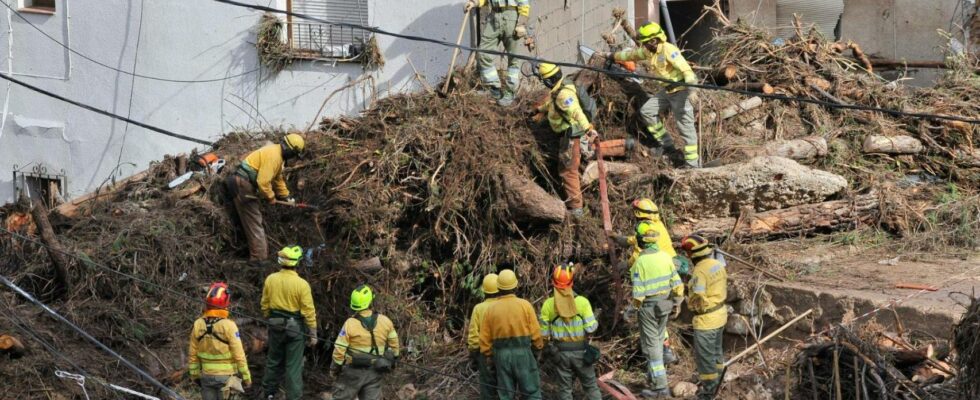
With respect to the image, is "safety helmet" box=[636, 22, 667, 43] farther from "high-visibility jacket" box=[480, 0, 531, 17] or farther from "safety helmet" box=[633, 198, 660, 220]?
"safety helmet" box=[633, 198, 660, 220]

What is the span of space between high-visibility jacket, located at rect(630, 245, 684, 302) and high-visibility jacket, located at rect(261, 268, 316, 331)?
308cm

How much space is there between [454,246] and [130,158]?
221 inches

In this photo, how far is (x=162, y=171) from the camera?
13969 mm

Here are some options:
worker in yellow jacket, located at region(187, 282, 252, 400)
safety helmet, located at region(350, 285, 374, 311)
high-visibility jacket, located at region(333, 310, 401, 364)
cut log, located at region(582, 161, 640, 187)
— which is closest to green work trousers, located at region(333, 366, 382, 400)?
high-visibility jacket, located at region(333, 310, 401, 364)

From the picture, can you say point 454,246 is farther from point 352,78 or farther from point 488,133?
point 352,78

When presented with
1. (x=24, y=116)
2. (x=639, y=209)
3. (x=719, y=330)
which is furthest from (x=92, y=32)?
(x=719, y=330)

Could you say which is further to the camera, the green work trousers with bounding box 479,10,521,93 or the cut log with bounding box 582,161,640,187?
the green work trousers with bounding box 479,10,521,93

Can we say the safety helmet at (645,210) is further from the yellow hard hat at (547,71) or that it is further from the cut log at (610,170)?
the yellow hard hat at (547,71)

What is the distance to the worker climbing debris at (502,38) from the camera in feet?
44.1

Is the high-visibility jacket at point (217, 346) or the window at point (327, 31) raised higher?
the window at point (327, 31)

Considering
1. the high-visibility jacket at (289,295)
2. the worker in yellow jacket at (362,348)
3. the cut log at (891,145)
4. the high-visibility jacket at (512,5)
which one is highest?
the high-visibility jacket at (512,5)

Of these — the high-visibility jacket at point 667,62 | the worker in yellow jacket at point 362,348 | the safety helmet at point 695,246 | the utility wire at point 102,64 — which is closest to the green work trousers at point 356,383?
the worker in yellow jacket at point 362,348

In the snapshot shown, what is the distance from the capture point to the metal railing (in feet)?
49.1

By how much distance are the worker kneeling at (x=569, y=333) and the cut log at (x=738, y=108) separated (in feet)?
16.1
